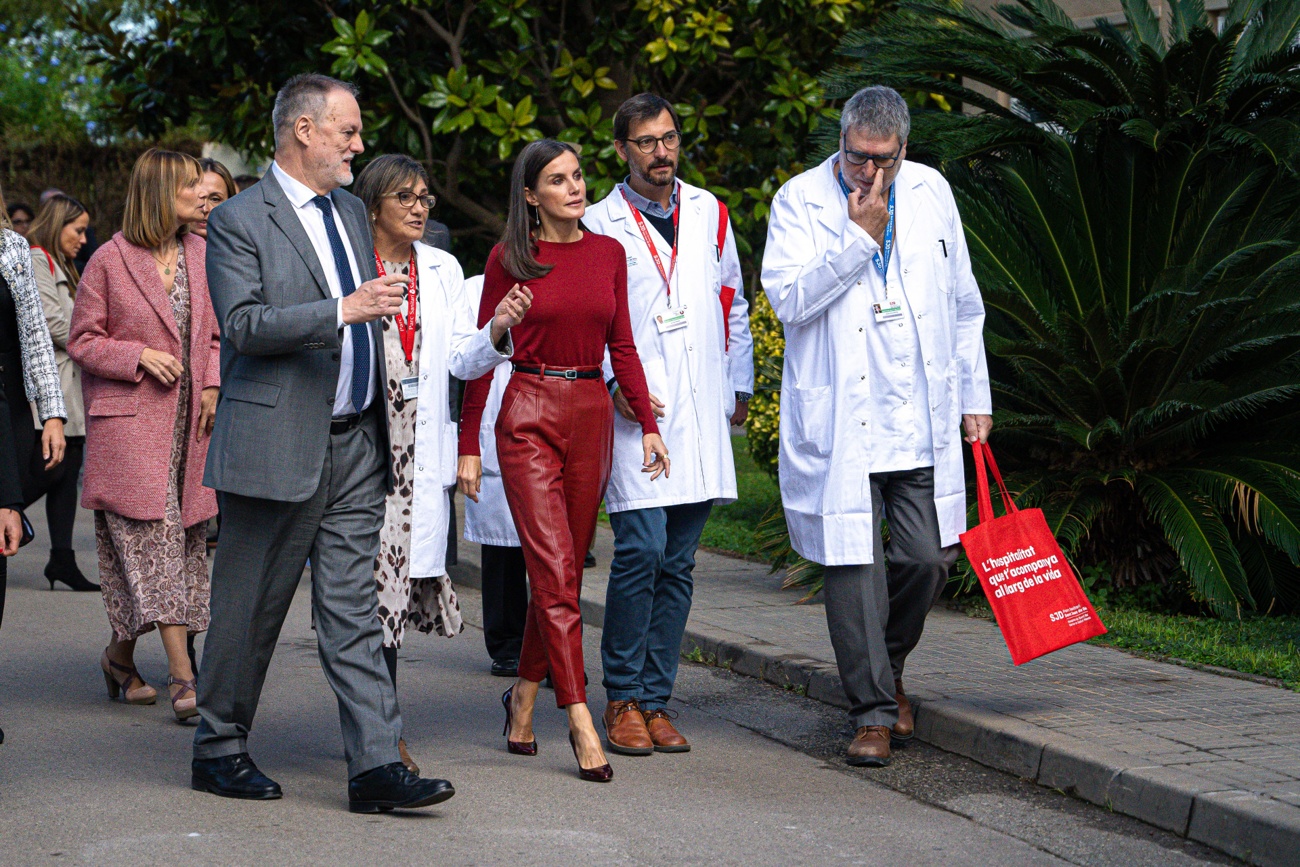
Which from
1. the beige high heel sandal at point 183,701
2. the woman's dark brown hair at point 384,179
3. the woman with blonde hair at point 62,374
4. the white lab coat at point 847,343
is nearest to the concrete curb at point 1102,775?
the white lab coat at point 847,343

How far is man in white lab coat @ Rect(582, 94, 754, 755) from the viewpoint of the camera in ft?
18.3

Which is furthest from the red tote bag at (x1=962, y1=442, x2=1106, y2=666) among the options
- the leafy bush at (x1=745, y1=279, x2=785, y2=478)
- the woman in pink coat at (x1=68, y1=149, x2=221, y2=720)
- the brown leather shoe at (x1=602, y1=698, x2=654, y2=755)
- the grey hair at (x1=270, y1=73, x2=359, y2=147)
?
the leafy bush at (x1=745, y1=279, x2=785, y2=478)

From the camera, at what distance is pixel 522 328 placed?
5.34 metres

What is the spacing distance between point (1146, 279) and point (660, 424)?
374 cm

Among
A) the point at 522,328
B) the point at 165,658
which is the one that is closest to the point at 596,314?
the point at 522,328

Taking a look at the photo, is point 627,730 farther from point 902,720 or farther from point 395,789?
point 395,789

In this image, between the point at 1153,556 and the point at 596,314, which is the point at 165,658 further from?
the point at 1153,556

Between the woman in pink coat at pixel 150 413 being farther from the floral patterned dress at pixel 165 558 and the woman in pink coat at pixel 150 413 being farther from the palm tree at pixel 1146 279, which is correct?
the palm tree at pixel 1146 279

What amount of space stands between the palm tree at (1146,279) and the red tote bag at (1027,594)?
2.29m

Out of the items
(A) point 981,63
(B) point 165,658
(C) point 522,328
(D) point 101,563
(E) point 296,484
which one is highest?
(A) point 981,63

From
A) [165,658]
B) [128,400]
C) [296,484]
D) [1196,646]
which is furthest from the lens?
[165,658]

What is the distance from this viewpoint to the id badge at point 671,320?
5.71 meters

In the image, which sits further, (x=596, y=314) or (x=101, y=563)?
(x=101, y=563)

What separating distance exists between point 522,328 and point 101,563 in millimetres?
2208
